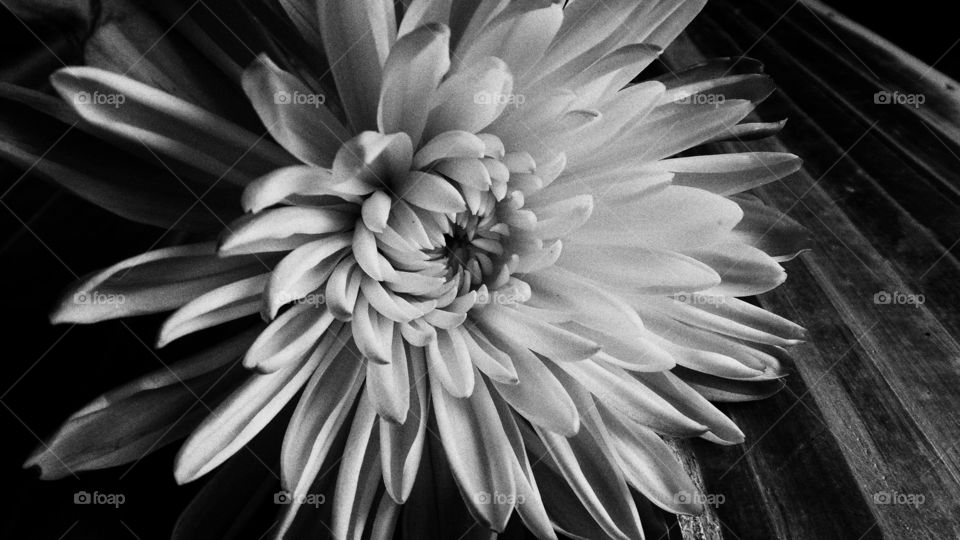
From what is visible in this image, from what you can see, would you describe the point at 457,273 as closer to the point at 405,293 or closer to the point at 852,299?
the point at 405,293

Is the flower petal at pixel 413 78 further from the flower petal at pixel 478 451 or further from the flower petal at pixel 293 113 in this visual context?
the flower petal at pixel 478 451

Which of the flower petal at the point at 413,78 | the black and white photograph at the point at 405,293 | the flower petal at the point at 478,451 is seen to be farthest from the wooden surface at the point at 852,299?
the flower petal at the point at 413,78

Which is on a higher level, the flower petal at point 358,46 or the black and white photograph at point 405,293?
the flower petal at point 358,46

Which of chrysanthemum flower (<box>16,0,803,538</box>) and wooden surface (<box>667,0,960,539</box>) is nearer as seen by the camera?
chrysanthemum flower (<box>16,0,803,538</box>)

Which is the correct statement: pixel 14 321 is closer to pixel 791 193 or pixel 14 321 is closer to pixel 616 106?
pixel 616 106

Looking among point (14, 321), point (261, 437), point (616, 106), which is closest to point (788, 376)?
point (616, 106)

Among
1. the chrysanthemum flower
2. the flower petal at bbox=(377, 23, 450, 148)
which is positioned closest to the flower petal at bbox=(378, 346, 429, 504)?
the chrysanthemum flower

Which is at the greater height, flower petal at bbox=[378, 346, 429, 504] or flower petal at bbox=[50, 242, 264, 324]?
flower petal at bbox=[50, 242, 264, 324]

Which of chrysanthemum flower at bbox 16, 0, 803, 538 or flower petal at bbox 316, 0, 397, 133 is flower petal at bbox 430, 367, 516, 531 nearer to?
chrysanthemum flower at bbox 16, 0, 803, 538
